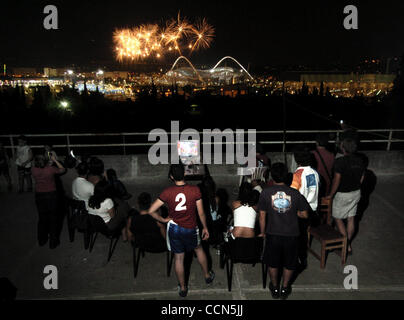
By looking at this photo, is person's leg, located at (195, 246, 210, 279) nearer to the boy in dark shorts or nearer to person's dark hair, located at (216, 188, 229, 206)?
the boy in dark shorts

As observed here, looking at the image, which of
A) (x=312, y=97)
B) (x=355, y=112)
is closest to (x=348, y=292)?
(x=355, y=112)

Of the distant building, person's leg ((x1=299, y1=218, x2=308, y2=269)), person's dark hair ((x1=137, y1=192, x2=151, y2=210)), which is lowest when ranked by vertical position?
person's leg ((x1=299, y1=218, x2=308, y2=269))

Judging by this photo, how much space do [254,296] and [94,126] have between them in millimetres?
42823

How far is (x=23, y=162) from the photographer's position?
8.00 metres

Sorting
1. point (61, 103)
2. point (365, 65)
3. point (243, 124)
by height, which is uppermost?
point (365, 65)

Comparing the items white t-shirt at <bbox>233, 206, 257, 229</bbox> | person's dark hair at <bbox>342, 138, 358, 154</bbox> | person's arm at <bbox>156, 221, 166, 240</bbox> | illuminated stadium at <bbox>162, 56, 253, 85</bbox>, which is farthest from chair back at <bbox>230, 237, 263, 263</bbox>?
illuminated stadium at <bbox>162, 56, 253, 85</bbox>

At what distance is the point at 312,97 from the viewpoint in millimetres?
68750

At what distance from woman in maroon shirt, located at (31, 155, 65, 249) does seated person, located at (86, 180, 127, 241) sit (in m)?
0.84

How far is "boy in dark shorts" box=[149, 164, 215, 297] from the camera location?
3936mm

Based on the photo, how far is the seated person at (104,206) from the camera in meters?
5.02

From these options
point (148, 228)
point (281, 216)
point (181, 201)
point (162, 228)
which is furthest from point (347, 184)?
point (148, 228)

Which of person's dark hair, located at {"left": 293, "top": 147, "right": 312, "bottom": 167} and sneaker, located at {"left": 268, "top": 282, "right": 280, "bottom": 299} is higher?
person's dark hair, located at {"left": 293, "top": 147, "right": 312, "bottom": 167}

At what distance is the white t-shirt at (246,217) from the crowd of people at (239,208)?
0.01 m
